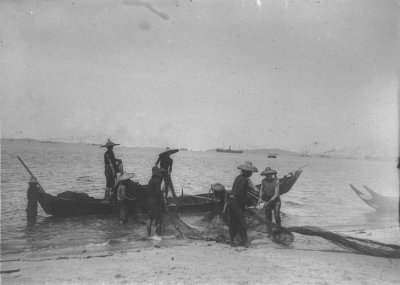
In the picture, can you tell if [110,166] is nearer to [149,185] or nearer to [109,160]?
[109,160]

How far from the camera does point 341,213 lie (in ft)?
57.8

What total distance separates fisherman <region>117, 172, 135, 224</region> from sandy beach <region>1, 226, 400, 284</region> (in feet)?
10.3

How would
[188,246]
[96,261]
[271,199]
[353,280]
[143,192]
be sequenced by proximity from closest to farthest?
[353,280]
[96,261]
[188,246]
[271,199]
[143,192]

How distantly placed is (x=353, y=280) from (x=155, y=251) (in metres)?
4.09

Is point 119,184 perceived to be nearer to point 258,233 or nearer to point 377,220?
point 258,233

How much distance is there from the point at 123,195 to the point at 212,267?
18.6ft

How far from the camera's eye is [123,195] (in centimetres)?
1088

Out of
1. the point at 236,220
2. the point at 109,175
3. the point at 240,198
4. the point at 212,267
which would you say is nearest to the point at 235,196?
the point at 240,198

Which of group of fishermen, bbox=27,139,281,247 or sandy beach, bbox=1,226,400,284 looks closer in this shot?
sandy beach, bbox=1,226,400,284

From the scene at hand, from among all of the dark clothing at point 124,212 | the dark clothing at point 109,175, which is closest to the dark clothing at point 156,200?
the dark clothing at point 124,212

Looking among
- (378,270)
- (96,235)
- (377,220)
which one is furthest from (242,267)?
(377,220)

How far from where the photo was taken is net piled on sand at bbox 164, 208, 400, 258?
6910mm

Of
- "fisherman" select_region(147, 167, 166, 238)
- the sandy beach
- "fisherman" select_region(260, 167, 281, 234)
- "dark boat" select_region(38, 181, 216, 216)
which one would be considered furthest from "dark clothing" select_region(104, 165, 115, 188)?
"fisherman" select_region(260, 167, 281, 234)

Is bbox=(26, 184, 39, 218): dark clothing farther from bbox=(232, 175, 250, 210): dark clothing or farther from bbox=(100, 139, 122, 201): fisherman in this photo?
bbox=(232, 175, 250, 210): dark clothing
